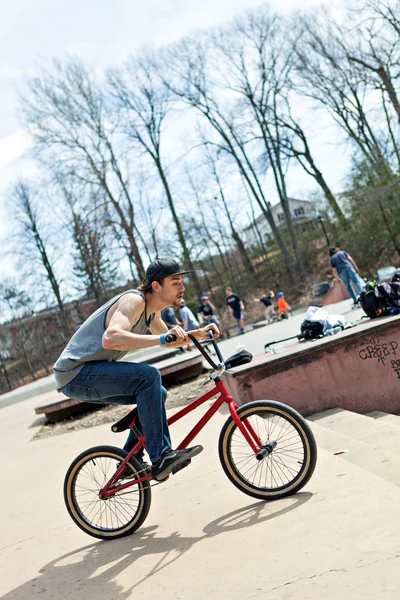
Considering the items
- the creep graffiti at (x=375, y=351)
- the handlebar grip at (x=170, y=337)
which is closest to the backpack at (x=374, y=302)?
the creep graffiti at (x=375, y=351)

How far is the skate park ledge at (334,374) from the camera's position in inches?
280

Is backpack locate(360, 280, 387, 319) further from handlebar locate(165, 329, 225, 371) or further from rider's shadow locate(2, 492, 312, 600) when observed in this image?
rider's shadow locate(2, 492, 312, 600)

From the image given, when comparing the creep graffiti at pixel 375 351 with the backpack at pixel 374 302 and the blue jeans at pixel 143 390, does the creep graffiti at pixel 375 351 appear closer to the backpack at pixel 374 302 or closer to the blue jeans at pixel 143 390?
the backpack at pixel 374 302

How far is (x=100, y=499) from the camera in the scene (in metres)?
4.43

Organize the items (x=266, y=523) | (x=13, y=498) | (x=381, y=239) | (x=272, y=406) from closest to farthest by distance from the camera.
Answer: (x=266, y=523) → (x=272, y=406) → (x=13, y=498) → (x=381, y=239)

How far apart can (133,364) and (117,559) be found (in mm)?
1161

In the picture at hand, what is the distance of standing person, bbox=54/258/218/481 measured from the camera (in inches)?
160

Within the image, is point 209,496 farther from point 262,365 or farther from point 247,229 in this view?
point 247,229

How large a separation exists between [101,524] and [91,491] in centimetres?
24

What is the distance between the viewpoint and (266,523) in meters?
3.78

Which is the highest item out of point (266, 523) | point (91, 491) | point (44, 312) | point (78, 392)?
point (44, 312)

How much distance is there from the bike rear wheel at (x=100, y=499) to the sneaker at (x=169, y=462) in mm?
297

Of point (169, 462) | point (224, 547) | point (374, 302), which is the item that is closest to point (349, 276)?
point (374, 302)

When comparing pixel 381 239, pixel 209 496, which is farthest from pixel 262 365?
pixel 381 239
